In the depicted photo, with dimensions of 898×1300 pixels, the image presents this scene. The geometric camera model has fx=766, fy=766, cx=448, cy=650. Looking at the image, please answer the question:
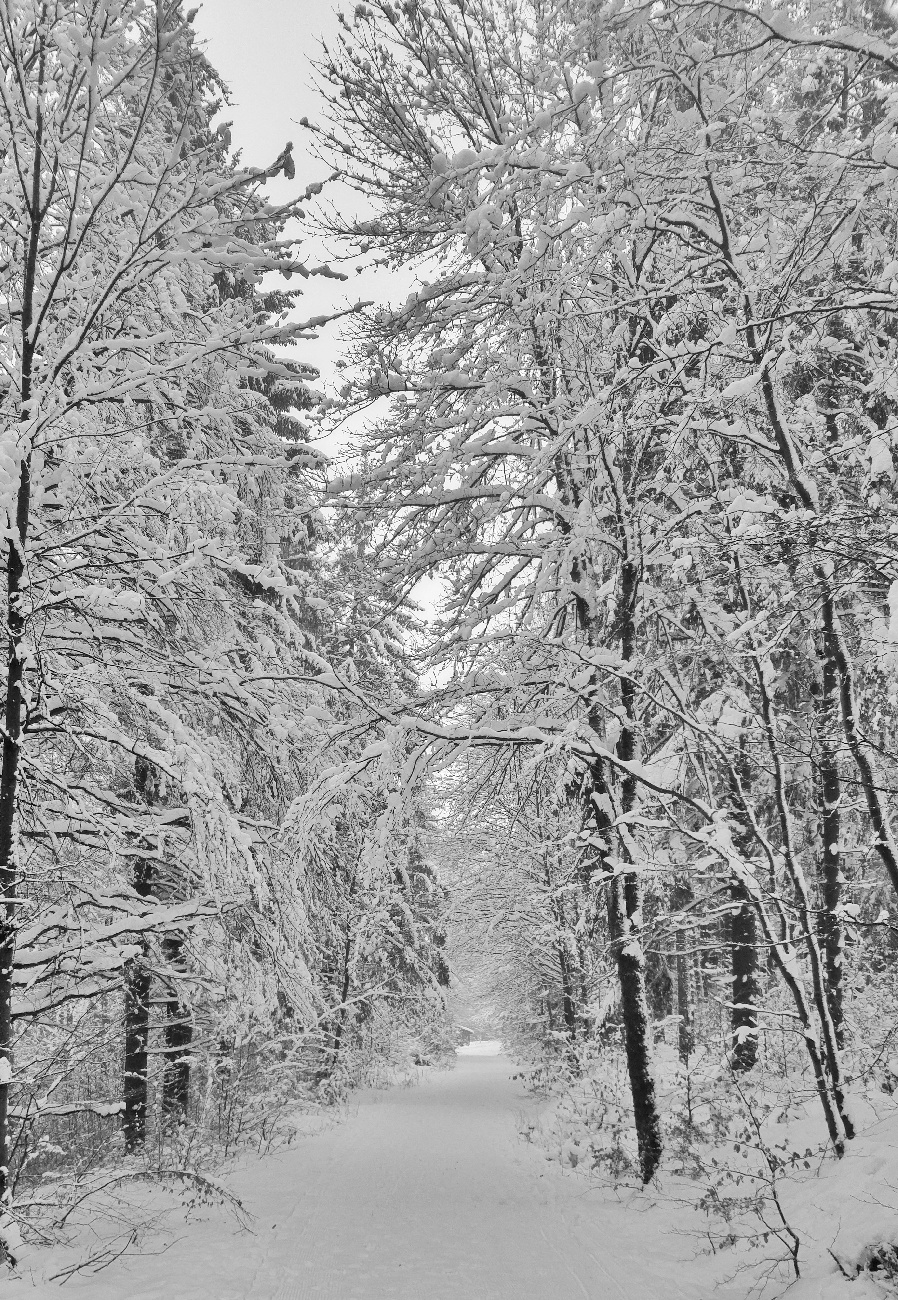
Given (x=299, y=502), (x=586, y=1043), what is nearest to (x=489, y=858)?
(x=586, y=1043)

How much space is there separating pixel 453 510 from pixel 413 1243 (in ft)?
21.6

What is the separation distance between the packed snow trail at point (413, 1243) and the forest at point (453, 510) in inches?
20.3

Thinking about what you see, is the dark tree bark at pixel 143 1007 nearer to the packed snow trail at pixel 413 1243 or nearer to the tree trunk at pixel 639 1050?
the packed snow trail at pixel 413 1243

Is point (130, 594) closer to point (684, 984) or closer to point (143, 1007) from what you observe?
point (143, 1007)

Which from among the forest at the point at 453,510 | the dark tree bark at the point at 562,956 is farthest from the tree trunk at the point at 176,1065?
the dark tree bark at the point at 562,956

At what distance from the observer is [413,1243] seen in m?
6.36

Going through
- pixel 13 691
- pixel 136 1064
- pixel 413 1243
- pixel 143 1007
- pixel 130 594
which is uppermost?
pixel 130 594

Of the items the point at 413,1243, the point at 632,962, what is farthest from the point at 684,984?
the point at 413,1243

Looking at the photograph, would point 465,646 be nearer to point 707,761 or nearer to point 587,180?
point 707,761

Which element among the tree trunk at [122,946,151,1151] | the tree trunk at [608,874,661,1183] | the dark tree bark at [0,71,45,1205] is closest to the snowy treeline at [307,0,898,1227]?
the tree trunk at [608,874,661,1183]

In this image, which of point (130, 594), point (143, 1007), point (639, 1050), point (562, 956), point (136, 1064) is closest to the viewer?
point (130, 594)

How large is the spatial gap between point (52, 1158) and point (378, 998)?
1319 centimetres

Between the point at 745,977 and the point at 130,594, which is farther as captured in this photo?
the point at 745,977

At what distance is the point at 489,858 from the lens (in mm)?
18812
